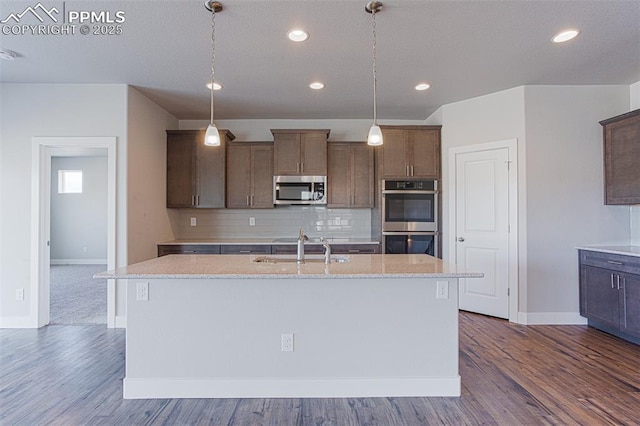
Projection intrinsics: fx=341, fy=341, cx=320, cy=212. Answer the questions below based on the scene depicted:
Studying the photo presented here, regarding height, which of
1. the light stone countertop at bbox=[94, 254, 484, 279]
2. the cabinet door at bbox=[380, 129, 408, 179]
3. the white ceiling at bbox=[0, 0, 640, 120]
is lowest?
the light stone countertop at bbox=[94, 254, 484, 279]

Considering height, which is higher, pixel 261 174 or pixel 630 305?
pixel 261 174

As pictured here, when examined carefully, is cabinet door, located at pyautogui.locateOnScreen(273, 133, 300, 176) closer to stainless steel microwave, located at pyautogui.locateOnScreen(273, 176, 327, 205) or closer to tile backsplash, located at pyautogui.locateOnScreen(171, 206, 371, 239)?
stainless steel microwave, located at pyautogui.locateOnScreen(273, 176, 327, 205)

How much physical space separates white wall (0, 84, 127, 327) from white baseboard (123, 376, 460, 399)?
1.83m

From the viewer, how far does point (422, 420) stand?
2.03m

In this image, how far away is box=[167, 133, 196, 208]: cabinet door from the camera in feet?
15.4


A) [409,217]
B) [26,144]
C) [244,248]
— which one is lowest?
[244,248]

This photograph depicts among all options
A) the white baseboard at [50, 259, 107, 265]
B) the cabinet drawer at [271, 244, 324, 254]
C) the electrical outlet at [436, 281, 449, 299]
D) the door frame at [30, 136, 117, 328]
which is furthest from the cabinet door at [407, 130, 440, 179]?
the white baseboard at [50, 259, 107, 265]

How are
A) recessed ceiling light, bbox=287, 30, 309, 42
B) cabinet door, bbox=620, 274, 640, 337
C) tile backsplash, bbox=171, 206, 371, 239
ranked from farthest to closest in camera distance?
tile backsplash, bbox=171, 206, 371, 239
cabinet door, bbox=620, 274, 640, 337
recessed ceiling light, bbox=287, 30, 309, 42

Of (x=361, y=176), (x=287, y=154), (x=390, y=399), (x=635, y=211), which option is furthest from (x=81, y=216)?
(x=635, y=211)

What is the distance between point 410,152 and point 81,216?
7.86m

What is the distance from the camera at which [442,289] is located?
2.30 meters

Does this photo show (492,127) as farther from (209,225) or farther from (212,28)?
(209,225)

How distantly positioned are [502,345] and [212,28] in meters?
→ 3.70

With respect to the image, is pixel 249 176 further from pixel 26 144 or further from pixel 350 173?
pixel 26 144
